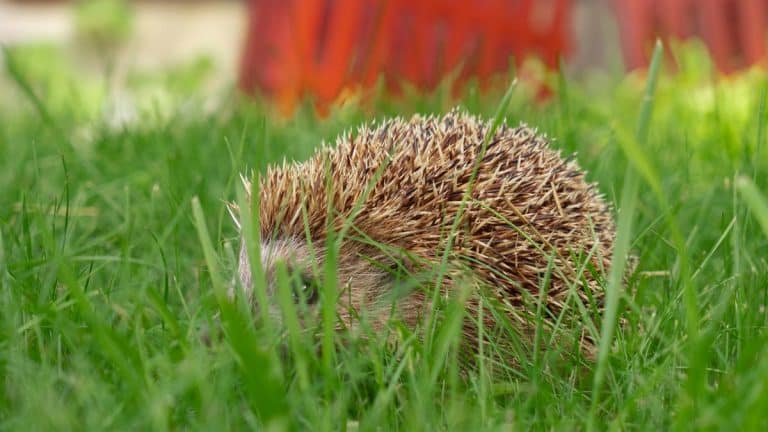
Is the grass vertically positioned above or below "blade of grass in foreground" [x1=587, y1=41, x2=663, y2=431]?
below

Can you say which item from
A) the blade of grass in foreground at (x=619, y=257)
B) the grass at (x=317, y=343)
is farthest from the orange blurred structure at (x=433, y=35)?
the blade of grass in foreground at (x=619, y=257)

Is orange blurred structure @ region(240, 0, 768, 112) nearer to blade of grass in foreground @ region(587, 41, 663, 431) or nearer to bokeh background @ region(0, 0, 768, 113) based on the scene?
bokeh background @ region(0, 0, 768, 113)

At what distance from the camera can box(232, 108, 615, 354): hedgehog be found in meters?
2.23

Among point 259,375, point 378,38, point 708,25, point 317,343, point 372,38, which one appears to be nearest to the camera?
point 259,375

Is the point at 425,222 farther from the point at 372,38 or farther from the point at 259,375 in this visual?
the point at 372,38

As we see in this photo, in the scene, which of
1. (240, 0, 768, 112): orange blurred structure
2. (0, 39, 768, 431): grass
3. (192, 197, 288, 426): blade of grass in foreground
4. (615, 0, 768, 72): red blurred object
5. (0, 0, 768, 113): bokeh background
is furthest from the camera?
(615, 0, 768, 72): red blurred object

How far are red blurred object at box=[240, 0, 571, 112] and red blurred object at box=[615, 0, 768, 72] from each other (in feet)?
2.38

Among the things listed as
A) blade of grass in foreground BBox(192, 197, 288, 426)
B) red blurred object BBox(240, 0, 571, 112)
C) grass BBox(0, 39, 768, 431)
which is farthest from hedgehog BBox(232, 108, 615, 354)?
red blurred object BBox(240, 0, 571, 112)

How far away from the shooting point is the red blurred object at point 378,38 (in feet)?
19.9

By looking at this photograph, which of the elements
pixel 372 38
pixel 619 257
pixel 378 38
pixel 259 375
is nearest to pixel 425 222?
pixel 619 257

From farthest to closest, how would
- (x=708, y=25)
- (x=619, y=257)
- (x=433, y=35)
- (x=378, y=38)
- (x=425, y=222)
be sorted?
(x=708, y=25) < (x=433, y=35) < (x=378, y=38) < (x=425, y=222) < (x=619, y=257)

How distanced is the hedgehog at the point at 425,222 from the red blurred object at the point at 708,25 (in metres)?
6.05

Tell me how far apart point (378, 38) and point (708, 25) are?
4486 mm

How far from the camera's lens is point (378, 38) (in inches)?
224
